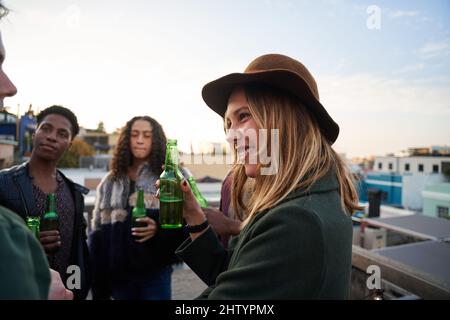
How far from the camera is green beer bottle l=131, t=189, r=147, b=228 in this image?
8.06ft

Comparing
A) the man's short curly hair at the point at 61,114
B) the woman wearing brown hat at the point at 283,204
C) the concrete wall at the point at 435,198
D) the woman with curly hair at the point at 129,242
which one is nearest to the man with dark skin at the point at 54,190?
the man's short curly hair at the point at 61,114

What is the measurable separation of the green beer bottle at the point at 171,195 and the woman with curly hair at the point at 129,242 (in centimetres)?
55

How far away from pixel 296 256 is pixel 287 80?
0.73 m

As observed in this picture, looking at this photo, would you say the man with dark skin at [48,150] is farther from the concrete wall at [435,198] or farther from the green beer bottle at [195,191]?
the concrete wall at [435,198]

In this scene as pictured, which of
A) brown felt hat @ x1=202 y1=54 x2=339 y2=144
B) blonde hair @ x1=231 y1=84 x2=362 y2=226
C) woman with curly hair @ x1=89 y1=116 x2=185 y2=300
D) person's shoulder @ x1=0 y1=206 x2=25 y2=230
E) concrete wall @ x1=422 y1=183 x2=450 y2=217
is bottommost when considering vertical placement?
concrete wall @ x1=422 y1=183 x2=450 y2=217

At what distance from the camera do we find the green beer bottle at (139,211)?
2.46 meters

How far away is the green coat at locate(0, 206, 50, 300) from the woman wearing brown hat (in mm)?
565

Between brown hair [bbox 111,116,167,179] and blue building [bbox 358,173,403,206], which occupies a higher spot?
brown hair [bbox 111,116,167,179]

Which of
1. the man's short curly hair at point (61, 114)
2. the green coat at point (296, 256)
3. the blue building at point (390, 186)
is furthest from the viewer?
the blue building at point (390, 186)

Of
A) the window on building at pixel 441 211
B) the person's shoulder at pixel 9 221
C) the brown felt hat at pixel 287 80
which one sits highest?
the brown felt hat at pixel 287 80

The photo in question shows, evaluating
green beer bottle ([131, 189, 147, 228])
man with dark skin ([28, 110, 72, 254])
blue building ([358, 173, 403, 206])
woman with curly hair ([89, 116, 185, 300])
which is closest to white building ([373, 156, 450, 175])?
blue building ([358, 173, 403, 206])

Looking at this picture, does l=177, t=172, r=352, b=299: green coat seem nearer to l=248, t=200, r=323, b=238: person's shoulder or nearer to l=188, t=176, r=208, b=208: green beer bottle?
l=248, t=200, r=323, b=238: person's shoulder
